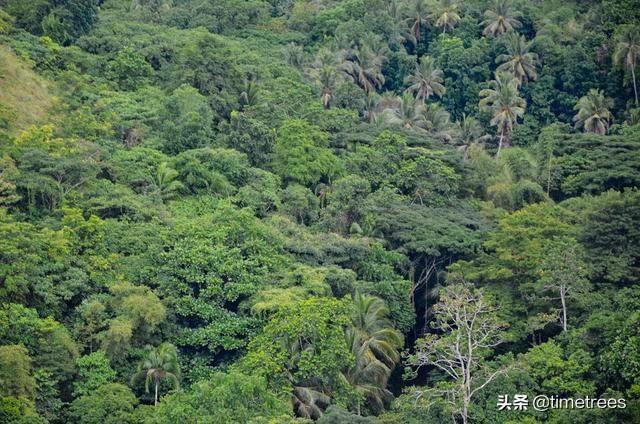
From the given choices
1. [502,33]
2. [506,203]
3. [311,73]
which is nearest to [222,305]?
[506,203]

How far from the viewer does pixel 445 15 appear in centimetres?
7344

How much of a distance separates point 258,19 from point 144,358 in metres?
37.7

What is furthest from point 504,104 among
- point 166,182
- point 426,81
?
point 166,182

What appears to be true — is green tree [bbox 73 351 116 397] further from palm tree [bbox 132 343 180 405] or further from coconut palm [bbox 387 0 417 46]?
coconut palm [bbox 387 0 417 46]

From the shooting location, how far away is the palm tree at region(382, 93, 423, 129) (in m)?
61.0

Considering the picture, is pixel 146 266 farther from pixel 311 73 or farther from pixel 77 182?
pixel 311 73

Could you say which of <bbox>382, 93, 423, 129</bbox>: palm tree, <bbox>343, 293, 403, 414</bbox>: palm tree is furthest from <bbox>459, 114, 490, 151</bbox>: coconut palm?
<bbox>343, 293, 403, 414</bbox>: palm tree

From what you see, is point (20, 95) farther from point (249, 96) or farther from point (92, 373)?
point (92, 373)

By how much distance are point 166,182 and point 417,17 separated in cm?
3166

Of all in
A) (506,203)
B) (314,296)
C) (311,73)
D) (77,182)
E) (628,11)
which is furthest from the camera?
(628,11)

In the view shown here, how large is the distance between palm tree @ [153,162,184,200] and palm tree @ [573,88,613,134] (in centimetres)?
2767

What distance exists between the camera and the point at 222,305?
4122 centimetres

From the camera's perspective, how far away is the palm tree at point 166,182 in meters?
46.9

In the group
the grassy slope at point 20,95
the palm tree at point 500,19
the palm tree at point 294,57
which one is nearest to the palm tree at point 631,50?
the palm tree at point 500,19
